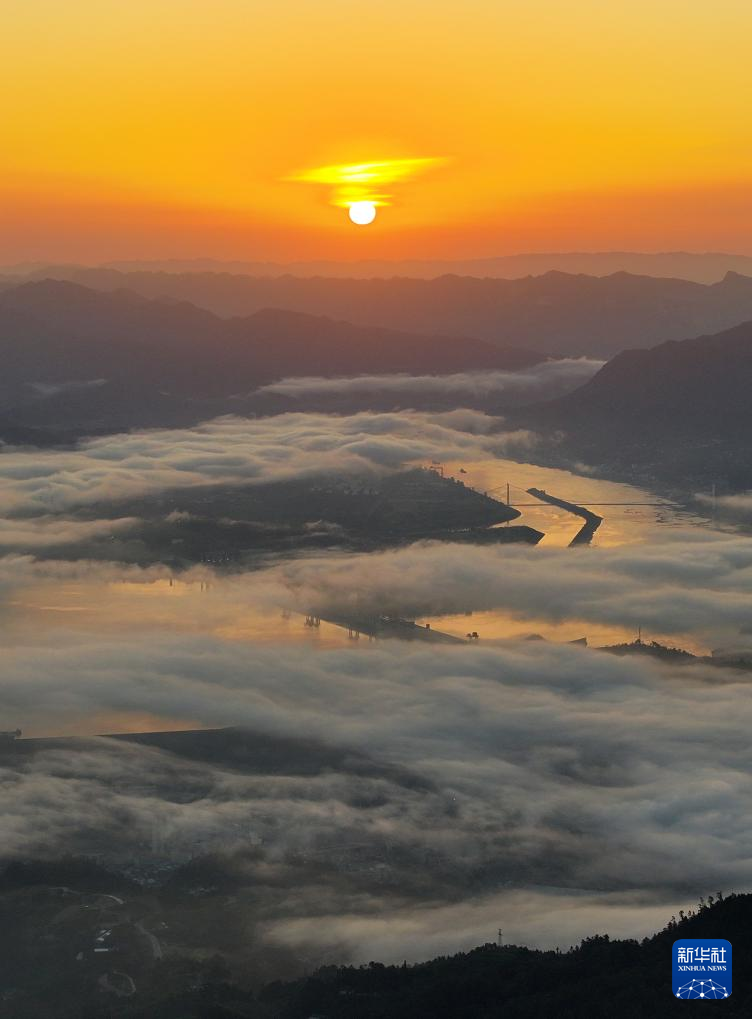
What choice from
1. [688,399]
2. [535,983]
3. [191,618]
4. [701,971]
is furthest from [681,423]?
[701,971]

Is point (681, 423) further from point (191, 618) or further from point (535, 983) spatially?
point (535, 983)

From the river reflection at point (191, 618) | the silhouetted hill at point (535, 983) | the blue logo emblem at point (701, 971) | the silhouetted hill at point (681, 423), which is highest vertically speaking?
the silhouetted hill at point (681, 423)

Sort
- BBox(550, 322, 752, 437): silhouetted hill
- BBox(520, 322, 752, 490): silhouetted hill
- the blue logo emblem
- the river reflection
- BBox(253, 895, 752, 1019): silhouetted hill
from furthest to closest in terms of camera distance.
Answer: BBox(550, 322, 752, 437): silhouetted hill, BBox(520, 322, 752, 490): silhouetted hill, the river reflection, BBox(253, 895, 752, 1019): silhouetted hill, the blue logo emblem

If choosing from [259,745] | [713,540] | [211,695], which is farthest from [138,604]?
[713,540]

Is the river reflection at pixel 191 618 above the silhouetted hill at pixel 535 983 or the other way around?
above

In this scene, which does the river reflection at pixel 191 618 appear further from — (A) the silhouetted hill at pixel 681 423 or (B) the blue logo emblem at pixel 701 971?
(A) the silhouetted hill at pixel 681 423

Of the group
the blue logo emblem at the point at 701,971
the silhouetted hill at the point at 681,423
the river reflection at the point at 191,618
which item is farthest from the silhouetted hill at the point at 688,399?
the blue logo emblem at the point at 701,971

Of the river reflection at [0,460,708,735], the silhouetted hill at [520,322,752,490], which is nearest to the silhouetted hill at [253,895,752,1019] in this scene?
the river reflection at [0,460,708,735]

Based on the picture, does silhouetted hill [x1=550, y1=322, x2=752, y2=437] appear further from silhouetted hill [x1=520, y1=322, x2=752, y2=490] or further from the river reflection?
the river reflection
